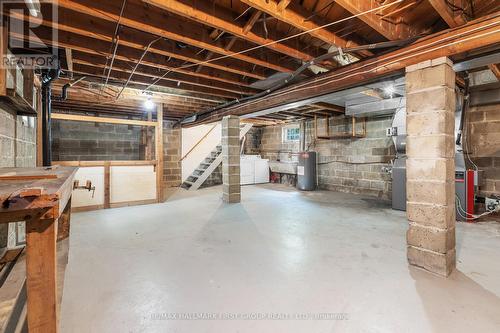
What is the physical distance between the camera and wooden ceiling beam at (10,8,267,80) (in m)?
2.02

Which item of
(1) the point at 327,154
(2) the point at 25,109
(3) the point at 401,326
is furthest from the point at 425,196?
(1) the point at 327,154

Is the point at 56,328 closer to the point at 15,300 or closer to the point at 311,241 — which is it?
the point at 15,300

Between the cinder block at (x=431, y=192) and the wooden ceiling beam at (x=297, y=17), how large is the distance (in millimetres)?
1498

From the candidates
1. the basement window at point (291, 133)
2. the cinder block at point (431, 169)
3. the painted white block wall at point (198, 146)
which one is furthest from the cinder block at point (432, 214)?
the painted white block wall at point (198, 146)

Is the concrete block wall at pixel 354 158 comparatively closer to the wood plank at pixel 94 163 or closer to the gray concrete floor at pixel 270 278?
the gray concrete floor at pixel 270 278

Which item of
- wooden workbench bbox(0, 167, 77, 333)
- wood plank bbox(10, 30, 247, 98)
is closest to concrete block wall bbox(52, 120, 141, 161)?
wood plank bbox(10, 30, 247, 98)

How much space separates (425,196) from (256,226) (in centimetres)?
202

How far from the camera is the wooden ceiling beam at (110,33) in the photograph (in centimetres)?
202

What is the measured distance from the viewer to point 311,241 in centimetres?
278

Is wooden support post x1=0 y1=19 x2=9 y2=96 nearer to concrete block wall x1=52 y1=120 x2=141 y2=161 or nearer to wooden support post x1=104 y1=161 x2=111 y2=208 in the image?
wooden support post x1=104 y1=161 x2=111 y2=208

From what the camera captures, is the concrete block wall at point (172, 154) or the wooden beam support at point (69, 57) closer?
the wooden beam support at point (69, 57)

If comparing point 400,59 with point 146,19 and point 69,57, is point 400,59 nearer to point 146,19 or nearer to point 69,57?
point 146,19

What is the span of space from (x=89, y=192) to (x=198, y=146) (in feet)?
12.3

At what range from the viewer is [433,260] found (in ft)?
6.56
